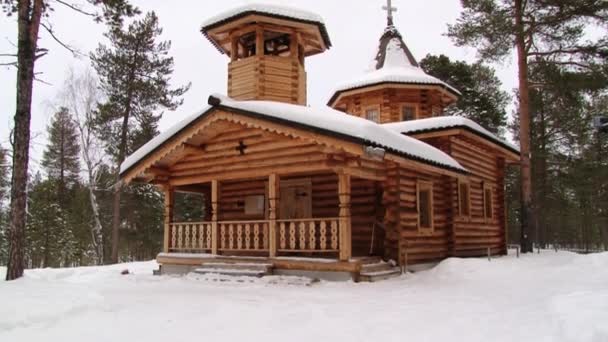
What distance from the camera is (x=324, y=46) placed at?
16.9 m

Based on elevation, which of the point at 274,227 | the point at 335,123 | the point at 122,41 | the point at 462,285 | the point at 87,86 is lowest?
the point at 462,285

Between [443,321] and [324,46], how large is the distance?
39.7ft

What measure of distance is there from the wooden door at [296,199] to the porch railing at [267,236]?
68 cm

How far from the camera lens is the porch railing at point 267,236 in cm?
1152

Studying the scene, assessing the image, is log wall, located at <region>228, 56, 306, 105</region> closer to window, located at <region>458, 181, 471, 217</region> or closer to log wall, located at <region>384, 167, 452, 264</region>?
log wall, located at <region>384, 167, 452, 264</region>

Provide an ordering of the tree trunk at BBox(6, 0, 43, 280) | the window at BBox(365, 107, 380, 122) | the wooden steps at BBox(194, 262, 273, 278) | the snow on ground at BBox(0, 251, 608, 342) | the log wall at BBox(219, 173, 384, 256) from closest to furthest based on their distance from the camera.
Result: 1. the snow on ground at BBox(0, 251, 608, 342)
2. the tree trunk at BBox(6, 0, 43, 280)
3. the wooden steps at BBox(194, 262, 273, 278)
4. the log wall at BBox(219, 173, 384, 256)
5. the window at BBox(365, 107, 380, 122)

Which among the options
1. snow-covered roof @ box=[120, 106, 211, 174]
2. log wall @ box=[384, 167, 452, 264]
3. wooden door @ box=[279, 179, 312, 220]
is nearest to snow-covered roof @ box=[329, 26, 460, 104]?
log wall @ box=[384, 167, 452, 264]

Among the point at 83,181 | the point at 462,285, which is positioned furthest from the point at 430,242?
the point at 83,181

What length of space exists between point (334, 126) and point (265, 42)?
692 centimetres

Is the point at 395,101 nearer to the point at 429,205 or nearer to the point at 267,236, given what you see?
the point at 429,205

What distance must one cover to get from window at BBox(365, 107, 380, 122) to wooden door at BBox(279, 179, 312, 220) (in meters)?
5.91

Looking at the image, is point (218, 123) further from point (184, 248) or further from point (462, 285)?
point (462, 285)

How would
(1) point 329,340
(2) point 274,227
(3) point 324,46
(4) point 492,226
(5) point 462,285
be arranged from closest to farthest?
(1) point 329,340
(5) point 462,285
(2) point 274,227
(3) point 324,46
(4) point 492,226

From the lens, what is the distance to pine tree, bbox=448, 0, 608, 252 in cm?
1911
